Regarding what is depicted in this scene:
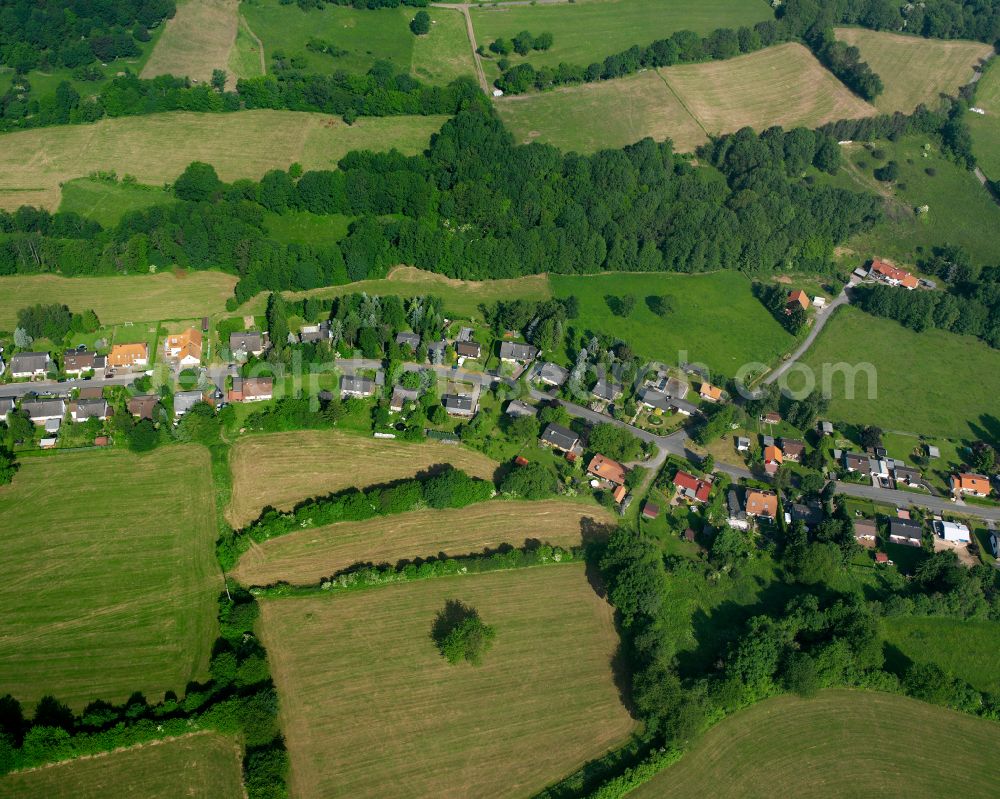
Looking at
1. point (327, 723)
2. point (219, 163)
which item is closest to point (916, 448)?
point (327, 723)

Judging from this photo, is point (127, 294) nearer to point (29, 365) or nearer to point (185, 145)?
point (29, 365)

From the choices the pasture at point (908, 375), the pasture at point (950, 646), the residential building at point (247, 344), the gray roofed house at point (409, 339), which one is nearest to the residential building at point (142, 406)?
the residential building at point (247, 344)

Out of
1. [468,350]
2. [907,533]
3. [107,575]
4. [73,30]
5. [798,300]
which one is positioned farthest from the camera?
[73,30]

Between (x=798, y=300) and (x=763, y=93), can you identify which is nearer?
(x=798, y=300)

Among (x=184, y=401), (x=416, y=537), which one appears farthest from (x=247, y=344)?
(x=416, y=537)

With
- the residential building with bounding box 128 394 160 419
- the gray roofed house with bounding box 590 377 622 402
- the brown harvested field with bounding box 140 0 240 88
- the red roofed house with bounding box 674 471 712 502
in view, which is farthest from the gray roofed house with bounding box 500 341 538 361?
the brown harvested field with bounding box 140 0 240 88
